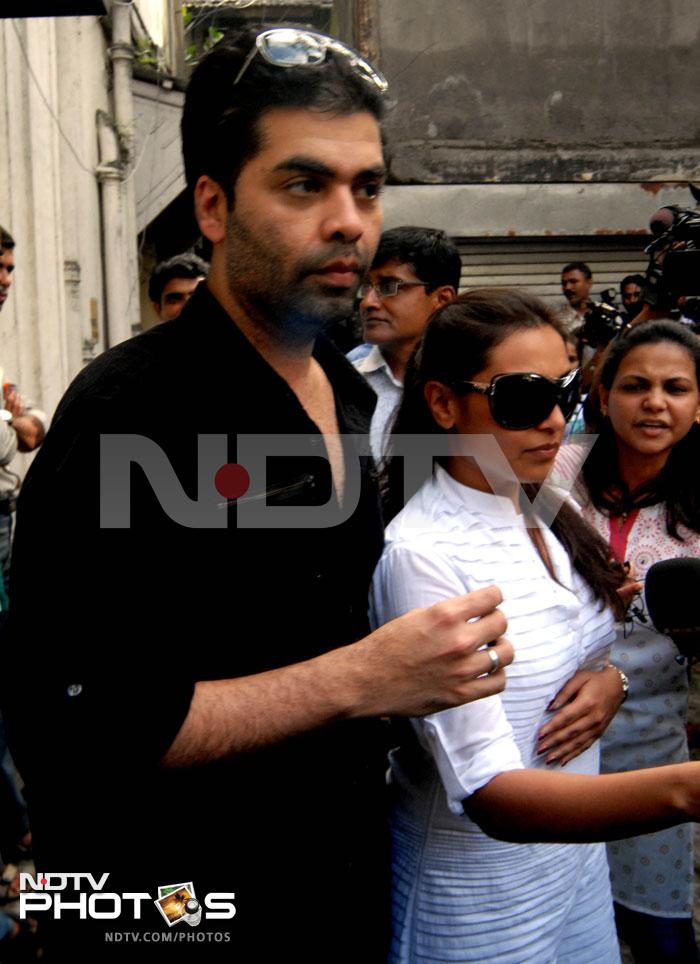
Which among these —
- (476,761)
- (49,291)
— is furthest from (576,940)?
(49,291)

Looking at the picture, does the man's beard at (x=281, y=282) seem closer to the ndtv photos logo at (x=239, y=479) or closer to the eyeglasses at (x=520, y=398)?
the ndtv photos logo at (x=239, y=479)

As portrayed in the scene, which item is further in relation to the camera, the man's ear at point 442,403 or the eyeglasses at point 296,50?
the man's ear at point 442,403

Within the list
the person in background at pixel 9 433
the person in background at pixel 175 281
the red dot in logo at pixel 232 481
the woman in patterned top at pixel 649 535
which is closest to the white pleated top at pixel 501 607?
the red dot in logo at pixel 232 481

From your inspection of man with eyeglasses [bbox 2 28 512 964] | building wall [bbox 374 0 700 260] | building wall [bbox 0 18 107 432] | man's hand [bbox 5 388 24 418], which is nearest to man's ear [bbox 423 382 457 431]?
man with eyeglasses [bbox 2 28 512 964]

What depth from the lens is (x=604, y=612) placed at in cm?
204

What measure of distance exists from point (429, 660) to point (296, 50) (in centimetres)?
97

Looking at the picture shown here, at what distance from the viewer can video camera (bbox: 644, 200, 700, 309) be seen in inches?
137

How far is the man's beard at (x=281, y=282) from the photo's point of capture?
1584mm

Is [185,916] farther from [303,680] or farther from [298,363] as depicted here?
[298,363]

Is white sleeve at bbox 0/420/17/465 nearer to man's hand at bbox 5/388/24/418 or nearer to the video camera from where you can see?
man's hand at bbox 5/388/24/418

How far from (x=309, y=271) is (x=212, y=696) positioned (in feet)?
2.16

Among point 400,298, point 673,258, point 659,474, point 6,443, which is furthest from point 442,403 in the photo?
point 6,443

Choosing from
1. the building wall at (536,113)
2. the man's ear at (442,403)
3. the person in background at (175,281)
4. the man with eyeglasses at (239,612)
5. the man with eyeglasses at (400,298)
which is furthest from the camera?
the building wall at (536,113)

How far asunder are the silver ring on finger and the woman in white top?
18 centimetres
